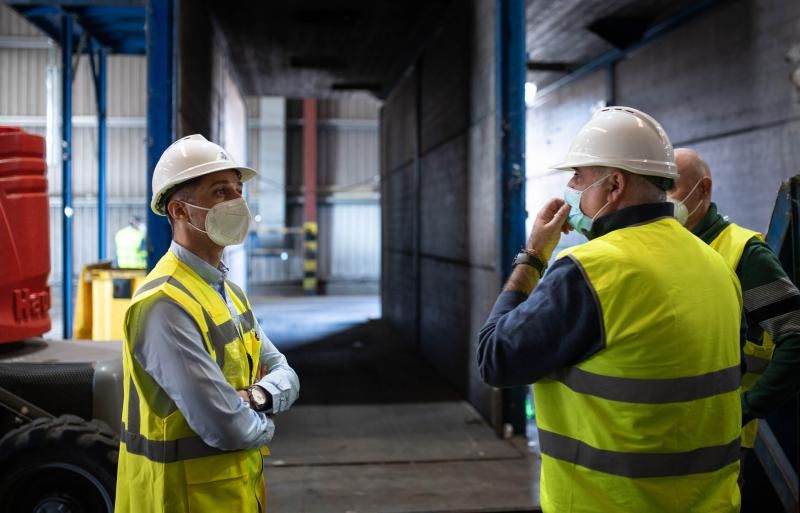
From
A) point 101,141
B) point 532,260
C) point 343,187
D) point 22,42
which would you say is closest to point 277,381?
point 532,260

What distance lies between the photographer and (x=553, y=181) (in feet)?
33.5

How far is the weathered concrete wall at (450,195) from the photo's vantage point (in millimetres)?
5734

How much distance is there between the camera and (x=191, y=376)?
190cm

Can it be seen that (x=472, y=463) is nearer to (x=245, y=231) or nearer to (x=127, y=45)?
(x=245, y=231)

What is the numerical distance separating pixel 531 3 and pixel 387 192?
5.11m

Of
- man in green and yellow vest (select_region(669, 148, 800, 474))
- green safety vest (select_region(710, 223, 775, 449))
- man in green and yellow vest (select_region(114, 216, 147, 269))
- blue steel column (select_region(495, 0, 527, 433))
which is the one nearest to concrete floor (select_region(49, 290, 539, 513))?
blue steel column (select_region(495, 0, 527, 433))

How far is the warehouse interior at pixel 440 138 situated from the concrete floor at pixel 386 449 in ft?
0.07

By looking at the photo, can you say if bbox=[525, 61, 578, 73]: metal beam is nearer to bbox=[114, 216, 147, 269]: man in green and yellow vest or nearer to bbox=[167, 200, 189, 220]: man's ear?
bbox=[114, 216, 147, 269]: man in green and yellow vest

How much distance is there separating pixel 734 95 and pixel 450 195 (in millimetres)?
2769

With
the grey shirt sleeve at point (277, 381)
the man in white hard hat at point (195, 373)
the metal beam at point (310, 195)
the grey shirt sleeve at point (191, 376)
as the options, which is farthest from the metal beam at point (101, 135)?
the metal beam at point (310, 195)

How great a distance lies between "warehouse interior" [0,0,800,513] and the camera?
4.88 meters

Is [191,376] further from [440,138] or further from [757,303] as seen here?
[440,138]

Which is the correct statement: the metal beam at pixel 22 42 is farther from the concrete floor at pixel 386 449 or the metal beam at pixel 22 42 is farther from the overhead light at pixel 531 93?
the concrete floor at pixel 386 449

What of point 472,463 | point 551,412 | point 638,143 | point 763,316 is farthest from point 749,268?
point 472,463
